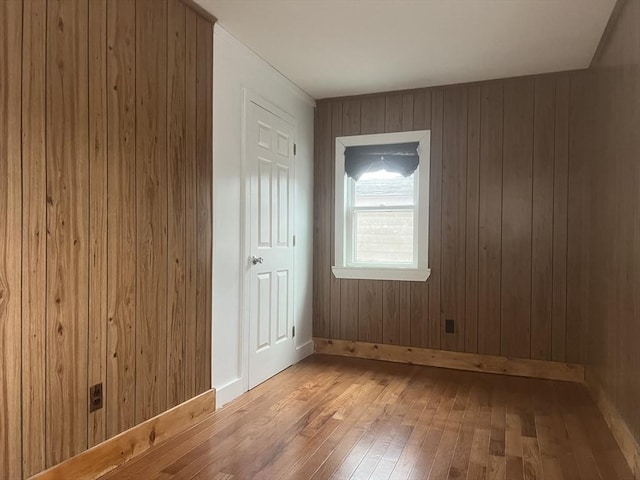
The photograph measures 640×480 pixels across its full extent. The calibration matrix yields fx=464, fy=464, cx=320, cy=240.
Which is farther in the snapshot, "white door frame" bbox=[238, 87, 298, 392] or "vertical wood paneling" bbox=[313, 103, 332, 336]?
"vertical wood paneling" bbox=[313, 103, 332, 336]

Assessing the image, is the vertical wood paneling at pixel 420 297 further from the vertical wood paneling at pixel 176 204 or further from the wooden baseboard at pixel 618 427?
the vertical wood paneling at pixel 176 204

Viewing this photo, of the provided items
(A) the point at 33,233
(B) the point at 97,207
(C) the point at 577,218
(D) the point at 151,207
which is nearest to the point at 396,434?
(D) the point at 151,207

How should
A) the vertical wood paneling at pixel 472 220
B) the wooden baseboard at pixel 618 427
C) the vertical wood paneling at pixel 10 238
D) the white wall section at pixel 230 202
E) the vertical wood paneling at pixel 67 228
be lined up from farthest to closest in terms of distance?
the vertical wood paneling at pixel 472 220
the white wall section at pixel 230 202
the wooden baseboard at pixel 618 427
the vertical wood paneling at pixel 67 228
the vertical wood paneling at pixel 10 238

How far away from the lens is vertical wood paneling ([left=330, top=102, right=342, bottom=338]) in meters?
4.43

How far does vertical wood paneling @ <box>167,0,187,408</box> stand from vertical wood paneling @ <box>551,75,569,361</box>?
9.36 ft

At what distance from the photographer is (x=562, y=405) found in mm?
3102

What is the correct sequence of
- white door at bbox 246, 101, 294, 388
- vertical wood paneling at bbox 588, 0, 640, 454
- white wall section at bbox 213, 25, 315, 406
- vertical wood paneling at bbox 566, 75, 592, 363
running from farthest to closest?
vertical wood paneling at bbox 566, 75, 592, 363
white door at bbox 246, 101, 294, 388
white wall section at bbox 213, 25, 315, 406
vertical wood paneling at bbox 588, 0, 640, 454

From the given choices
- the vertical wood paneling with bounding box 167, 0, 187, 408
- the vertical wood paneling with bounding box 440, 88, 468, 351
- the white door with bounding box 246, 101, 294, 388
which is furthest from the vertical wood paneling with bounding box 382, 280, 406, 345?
the vertical wood paneling with bounding box 167, 0, 187, 408

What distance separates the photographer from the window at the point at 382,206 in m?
4.13

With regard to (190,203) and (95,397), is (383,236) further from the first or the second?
(95,397)

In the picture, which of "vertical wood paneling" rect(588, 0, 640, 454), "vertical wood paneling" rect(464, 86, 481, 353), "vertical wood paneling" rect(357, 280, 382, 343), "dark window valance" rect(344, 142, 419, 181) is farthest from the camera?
"vertical wood paneling" rect(357, 280, 382, 343)

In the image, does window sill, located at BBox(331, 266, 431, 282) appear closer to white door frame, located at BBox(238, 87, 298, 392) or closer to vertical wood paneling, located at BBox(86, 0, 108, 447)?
white door frame, located at BBox(238, 87, 298, 392)

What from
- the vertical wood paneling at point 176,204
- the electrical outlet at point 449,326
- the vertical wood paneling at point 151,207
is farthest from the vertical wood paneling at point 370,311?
the vertical wood paneling at point 151,207

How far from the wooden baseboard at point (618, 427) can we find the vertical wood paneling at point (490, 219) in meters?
0.81
